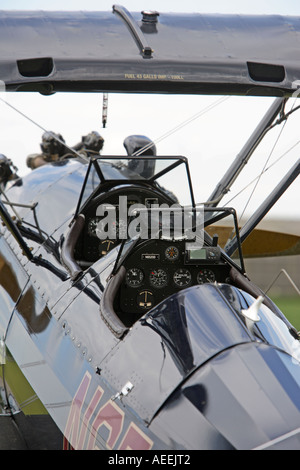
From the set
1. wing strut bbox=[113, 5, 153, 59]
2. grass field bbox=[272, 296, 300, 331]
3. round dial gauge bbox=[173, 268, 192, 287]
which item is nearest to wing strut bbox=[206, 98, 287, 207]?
wing strut bbox=[113, 5, 153, 59]

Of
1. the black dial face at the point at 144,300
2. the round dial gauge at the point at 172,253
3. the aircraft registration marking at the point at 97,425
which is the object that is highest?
the round dial gauge at the point at 172,253

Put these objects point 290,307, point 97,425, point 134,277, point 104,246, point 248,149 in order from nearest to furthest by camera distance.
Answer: point 97,425
point 134,277
point 104,246
point 248,149
point 290,307

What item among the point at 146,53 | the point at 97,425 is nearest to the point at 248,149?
the point at 146,53

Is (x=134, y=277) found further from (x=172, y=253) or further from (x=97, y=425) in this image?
(x=97, y=425)

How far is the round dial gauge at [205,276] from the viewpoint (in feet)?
18.0

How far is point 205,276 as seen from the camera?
5523mm

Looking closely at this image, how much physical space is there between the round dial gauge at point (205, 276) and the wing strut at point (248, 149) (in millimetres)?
2780

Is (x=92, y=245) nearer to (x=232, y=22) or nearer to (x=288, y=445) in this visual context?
(x=232, y=22)

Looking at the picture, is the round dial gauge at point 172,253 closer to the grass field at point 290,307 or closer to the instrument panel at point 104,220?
the instrument panel at point 104,220

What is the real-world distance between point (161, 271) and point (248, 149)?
132 inches

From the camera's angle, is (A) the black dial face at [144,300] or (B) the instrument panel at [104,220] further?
(B) the instrument panel at [104,220]

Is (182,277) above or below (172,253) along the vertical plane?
below

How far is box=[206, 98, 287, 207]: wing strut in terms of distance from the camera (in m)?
8.37

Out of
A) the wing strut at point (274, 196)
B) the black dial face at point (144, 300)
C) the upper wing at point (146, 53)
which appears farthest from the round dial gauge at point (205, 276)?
the wing strut at point (274, 196)
